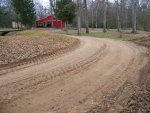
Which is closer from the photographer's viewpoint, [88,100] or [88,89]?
[88,100]

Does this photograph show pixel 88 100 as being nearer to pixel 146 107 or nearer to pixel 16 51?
pixel 146 107

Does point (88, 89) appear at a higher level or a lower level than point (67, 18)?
lower

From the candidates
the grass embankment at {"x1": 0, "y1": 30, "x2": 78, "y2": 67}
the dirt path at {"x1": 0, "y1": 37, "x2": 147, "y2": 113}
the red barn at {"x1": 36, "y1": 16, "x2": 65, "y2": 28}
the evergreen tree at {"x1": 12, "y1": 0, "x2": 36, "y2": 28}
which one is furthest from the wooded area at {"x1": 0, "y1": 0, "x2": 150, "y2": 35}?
the dirt path at {"x1": 0, "y1": 37, "x2": 147, "y2": 113}

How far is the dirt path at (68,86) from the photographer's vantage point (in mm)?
7316

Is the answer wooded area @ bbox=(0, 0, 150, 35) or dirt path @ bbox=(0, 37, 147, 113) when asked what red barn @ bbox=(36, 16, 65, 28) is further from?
dirt path @ bbox=(0, 37, 147, 113)

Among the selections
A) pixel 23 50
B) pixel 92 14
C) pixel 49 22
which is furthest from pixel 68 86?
pixel 49 22

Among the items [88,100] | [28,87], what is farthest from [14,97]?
[88,100]

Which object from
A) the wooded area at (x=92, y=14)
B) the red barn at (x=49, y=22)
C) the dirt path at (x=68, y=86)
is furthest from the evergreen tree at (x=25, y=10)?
the dirt path at (x=68, y=86)

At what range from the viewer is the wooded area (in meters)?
41.8

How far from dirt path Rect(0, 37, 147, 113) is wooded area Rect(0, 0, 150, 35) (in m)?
21.2

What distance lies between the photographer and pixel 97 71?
11680 millimetres

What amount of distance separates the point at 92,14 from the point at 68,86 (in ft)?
182

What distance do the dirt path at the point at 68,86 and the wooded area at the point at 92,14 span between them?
21.2 m

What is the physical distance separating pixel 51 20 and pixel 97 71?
55948 mm
